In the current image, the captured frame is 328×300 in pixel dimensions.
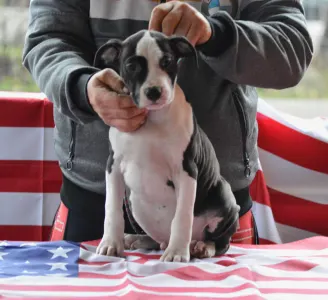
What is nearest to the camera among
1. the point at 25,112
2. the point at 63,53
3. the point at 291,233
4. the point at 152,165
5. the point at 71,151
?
the point at 152,165

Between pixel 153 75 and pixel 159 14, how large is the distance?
0.10m

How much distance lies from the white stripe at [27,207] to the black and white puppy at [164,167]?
79 centimetres

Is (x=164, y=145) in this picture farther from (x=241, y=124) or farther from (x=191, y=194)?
(x=241, y=124)

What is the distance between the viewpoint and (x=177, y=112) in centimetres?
98

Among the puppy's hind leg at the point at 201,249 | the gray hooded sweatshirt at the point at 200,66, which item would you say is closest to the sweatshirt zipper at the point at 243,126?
the gray hooded sweatshirt at the point at 200,66

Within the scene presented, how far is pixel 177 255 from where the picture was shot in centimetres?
100

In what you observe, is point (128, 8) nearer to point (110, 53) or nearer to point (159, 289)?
point (110, 53)

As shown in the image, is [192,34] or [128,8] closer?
[192,34]

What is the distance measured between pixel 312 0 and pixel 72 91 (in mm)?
1258

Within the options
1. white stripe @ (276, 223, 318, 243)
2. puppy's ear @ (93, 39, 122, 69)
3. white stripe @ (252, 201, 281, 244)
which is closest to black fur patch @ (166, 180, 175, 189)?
puppy's ear @ (93, 39, 122, 69)

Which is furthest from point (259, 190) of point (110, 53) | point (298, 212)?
point (110, 53)

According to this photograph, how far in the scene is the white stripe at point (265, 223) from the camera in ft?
5.95

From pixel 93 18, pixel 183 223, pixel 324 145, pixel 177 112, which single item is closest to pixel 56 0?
pixel 93 18

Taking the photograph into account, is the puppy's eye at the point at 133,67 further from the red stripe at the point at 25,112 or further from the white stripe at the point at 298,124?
the white stripe at the point at 298,124
